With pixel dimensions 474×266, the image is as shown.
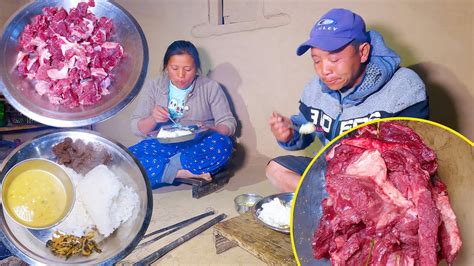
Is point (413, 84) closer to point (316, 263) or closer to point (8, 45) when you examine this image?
point (316, 263)

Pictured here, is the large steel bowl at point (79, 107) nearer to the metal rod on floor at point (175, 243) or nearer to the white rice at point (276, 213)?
the metal rod on floor at point (175, 243)

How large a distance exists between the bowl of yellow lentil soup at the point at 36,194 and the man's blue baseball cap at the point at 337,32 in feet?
4.23

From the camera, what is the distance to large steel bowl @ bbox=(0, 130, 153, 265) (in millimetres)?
1325

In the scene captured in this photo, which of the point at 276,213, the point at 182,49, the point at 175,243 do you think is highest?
the point at 182,49

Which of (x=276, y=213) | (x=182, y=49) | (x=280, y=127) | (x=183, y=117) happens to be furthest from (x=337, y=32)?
(x=183, y=117)

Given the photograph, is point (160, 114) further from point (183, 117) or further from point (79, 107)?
point (79, 107)

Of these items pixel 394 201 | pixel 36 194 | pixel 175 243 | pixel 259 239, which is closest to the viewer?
pixel 394 201

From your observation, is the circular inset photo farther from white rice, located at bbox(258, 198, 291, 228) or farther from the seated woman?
the seated woman

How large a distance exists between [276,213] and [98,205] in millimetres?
864

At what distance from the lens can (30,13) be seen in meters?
1.45

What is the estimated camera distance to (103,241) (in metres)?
1.49

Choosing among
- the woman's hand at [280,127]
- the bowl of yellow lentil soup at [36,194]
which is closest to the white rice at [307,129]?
the woman's hand at [280,127]

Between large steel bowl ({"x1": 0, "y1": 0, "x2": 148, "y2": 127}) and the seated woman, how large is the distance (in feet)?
4.47

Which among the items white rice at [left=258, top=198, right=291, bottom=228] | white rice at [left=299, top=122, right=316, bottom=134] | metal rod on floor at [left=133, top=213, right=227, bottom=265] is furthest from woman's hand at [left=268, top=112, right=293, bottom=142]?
metal rod on floor at [left=133, top=213, right=227, bottom=265]
